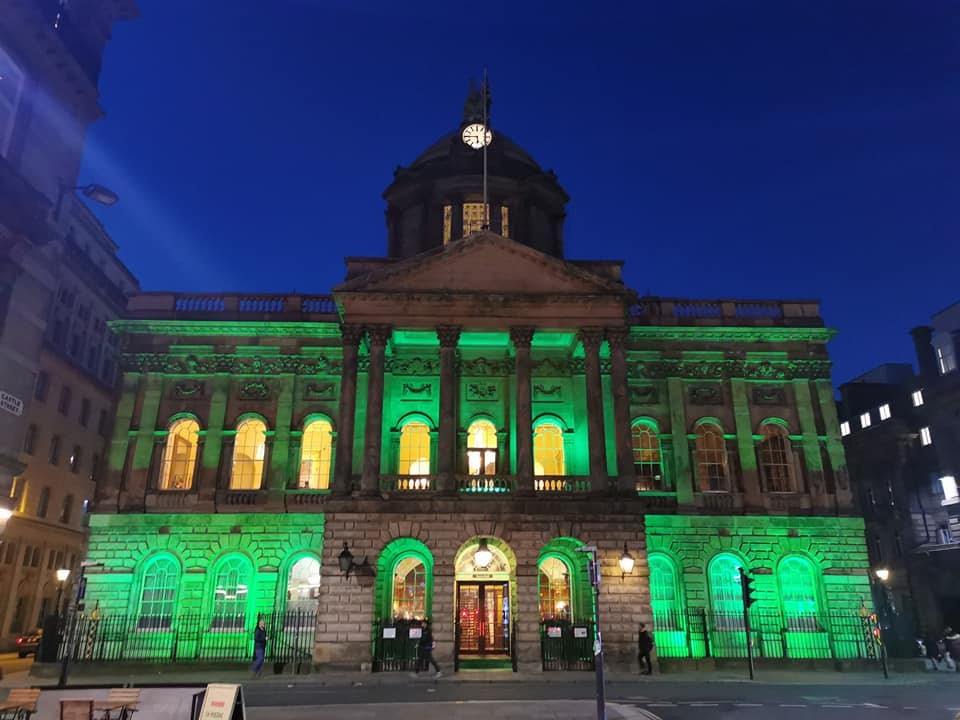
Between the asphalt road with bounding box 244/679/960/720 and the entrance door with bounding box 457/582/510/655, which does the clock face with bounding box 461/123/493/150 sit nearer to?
the entrance door with bounding box 457/582/510/655

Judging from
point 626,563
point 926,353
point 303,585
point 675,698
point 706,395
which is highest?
point 926,353

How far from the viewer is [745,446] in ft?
97.3

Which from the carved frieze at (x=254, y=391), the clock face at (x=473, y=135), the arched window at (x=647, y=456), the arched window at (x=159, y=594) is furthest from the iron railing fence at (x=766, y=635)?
the clock face at (x=473, y=135)

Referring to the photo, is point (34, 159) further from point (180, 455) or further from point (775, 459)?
point (775, 459)

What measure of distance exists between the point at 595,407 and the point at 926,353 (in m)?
26.0

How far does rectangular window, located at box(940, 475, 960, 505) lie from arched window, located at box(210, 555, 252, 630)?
35.9 meters

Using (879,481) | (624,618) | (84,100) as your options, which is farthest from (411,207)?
(879,481)

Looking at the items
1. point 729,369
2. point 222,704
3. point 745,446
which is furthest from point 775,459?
point 222,704

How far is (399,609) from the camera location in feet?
83.8

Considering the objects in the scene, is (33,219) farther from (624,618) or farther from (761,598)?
Answer: (761,598)

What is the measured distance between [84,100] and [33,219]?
8.75 ft

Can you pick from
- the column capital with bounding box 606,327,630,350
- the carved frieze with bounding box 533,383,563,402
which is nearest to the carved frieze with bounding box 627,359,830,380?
the carved frieze with bounding box 533,383,563,402

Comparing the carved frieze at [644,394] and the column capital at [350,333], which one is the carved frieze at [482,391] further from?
the carved frieze at [644,394]

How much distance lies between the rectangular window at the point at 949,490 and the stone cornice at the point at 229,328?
33.2m
